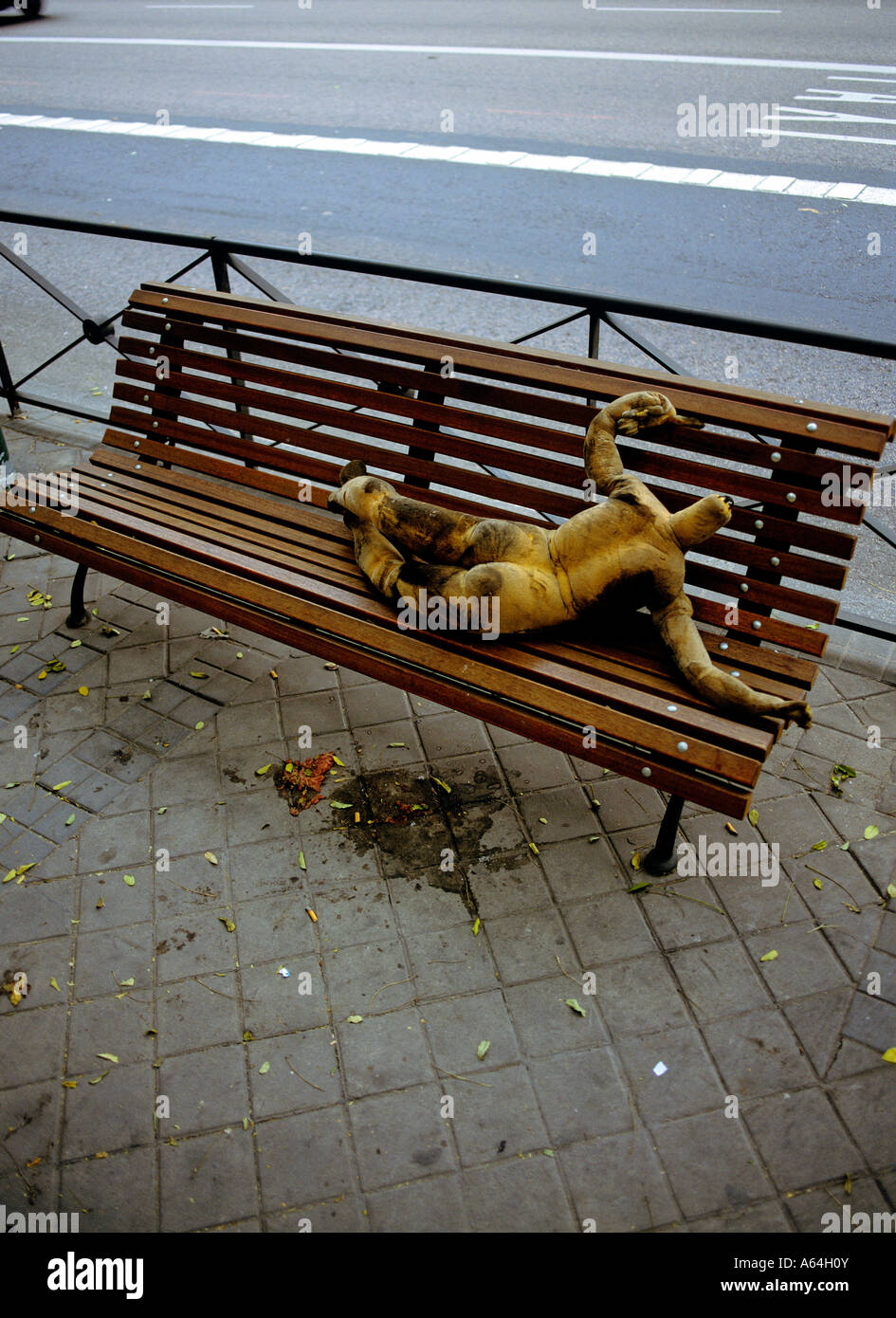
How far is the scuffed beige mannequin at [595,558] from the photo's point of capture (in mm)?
3281

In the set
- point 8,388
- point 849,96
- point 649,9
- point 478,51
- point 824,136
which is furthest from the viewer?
point 649,9

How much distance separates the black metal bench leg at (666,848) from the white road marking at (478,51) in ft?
40.9

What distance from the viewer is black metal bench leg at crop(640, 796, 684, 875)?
3391mm

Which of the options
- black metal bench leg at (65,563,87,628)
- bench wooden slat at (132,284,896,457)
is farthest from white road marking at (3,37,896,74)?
black metal bench leg at (65,563,87,628)

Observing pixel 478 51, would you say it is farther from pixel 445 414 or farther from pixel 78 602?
pixel 78 602

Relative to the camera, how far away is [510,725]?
129 inches

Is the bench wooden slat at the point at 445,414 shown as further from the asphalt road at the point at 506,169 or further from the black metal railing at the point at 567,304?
the asphalt road at the point at 506,169

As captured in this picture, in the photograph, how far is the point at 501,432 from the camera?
3.90 metres

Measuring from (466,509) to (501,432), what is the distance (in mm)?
333

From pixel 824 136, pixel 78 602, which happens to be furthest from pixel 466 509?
pixel 824 136

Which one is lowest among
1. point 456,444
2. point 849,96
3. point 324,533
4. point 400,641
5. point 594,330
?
point 400,641

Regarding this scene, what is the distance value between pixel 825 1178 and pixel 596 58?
1450 centimetres

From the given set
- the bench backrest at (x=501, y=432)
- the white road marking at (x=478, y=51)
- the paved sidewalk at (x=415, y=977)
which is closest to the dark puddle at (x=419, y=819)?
the paved sidewalk at (x=415, y=977)

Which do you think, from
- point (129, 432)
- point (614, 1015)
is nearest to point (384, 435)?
point (129, 432)
